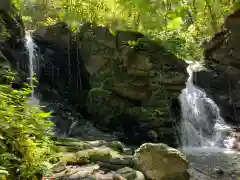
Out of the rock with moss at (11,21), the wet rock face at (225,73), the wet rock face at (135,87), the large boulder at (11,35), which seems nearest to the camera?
the wet rock face at (135,87)

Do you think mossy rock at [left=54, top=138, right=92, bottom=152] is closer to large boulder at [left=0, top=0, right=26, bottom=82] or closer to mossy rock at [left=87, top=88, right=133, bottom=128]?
mossy rock at [left=87, top=88, right=133, bottom=128]

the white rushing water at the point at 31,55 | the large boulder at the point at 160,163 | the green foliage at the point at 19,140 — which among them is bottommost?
the large boulder at the point at 160,163

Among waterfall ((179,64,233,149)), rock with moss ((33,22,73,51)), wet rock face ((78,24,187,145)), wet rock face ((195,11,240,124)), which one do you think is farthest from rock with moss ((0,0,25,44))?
wet rock face ((195,11,240,124))

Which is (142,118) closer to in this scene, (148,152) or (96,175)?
(148,152)

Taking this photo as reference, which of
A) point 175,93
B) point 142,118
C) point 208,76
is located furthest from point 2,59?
point 208,76

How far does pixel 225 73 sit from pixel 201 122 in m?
4.01

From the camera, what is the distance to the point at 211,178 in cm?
796

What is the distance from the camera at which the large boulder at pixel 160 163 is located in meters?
6.02

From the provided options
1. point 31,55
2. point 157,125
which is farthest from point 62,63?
point 157,125

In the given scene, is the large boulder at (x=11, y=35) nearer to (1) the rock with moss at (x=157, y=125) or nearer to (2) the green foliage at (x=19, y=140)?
(1) the rock with moss at (x=157, y=125)

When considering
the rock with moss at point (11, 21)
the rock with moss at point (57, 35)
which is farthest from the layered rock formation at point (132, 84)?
the rock with moss at point (11, 21)

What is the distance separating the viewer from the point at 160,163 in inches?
243

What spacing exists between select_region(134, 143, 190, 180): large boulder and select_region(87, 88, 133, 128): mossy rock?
720 centimetres

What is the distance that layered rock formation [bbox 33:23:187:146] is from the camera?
12906 millimetres
